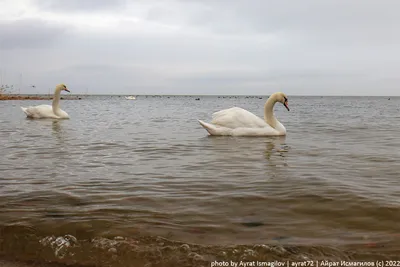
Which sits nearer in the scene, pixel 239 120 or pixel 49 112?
pixel 239 120

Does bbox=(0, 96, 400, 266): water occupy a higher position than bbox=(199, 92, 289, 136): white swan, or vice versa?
bbox=(199, 92, 289, 136): white swan

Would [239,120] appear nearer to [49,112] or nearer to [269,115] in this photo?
[269,115]

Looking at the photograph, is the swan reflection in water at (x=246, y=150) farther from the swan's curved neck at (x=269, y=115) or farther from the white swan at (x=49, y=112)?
the white swan at (x=49, y=112)

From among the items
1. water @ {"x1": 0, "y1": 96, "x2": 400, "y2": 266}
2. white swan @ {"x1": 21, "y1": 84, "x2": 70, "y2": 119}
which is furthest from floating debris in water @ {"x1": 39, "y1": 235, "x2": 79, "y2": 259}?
white swan @ {"x1": 21, "y1": 84, "x2": 70, "y2": 119}

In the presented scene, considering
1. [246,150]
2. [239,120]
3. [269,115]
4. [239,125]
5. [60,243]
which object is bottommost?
[60,243]

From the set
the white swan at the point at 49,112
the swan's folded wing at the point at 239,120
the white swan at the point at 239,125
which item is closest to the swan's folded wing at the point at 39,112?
the white swan at the point at 49,112

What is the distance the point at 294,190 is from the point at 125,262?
2790mm

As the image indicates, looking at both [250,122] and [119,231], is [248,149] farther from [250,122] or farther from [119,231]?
[119,231]

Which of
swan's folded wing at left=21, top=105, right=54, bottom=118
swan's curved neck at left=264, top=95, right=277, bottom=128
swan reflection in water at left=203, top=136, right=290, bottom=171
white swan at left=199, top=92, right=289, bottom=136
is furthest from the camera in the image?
swan's folded wing at left=21, top=105, right=54, bottom=118

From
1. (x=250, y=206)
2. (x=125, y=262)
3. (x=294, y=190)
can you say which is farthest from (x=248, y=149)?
(x=125, y=262)

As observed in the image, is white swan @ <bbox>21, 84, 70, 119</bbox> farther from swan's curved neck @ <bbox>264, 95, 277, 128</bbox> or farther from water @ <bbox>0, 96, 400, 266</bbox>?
water @ <bbox>0, 96, 400, 266</bbox>

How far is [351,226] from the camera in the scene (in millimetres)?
3812

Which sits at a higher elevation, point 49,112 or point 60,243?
point 49,112

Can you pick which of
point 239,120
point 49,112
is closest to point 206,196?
point 239,120
